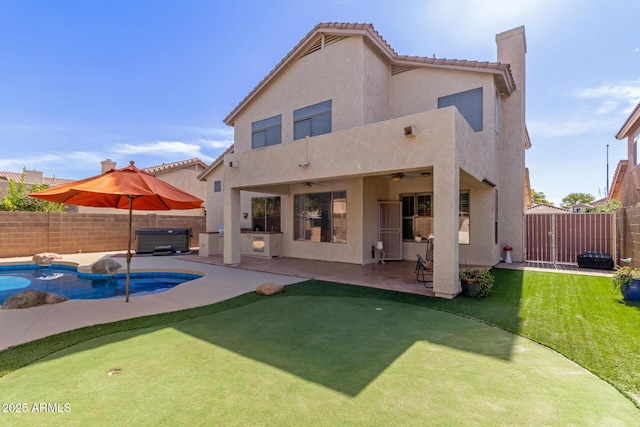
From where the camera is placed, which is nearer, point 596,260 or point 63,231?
point 596,260

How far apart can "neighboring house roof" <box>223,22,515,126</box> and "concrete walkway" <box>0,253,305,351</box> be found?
9613mm

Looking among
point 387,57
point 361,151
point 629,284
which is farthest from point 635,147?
point 361,151

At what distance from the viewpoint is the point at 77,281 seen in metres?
11.6

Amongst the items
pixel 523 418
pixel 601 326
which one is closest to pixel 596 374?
pixel 523 418

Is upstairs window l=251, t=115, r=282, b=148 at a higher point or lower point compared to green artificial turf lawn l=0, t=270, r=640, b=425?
higher

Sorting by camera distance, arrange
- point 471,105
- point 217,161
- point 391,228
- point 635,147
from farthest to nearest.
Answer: point 217,161
point 635,147
point 391,228
point 471,105

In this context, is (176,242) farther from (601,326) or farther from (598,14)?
(598,14)

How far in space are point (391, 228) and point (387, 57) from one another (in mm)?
7378

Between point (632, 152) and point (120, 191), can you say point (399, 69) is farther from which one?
point (632, 152)

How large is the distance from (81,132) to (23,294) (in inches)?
1024

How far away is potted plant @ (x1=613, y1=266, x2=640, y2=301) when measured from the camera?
280 inches

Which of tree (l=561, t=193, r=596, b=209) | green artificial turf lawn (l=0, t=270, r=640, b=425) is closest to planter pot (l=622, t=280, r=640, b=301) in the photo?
green artificial turf lawn (l=0, t=270, r=640, b=425)

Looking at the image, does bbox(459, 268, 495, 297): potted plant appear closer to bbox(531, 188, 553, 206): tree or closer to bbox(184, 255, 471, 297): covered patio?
bbox(184, 255, 471, 297): covered patio

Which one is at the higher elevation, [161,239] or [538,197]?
[538,197]
